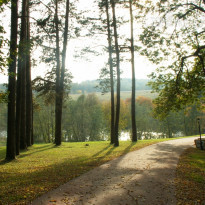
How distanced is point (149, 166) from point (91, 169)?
2422 millimetres

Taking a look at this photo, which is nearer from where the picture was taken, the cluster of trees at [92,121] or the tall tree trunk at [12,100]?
the tall tree trunk at [12,100]

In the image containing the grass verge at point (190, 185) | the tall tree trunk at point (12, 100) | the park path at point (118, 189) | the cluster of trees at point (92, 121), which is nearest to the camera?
the park path at point (118, 189)

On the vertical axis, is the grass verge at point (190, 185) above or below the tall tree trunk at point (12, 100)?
below

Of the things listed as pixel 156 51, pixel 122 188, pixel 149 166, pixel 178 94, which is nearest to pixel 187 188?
pixel 122 188

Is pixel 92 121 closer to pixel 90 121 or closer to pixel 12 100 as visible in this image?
pixel 90 121

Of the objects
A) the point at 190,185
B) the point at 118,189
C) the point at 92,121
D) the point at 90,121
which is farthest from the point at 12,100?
the point at 90,121

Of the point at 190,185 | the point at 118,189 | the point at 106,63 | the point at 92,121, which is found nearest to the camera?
the point at 118,189

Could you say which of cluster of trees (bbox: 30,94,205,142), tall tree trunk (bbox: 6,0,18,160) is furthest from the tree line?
tall tree trunk (bbox: 6,0,18,160)

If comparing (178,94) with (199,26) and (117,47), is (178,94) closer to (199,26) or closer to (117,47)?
(199,26)

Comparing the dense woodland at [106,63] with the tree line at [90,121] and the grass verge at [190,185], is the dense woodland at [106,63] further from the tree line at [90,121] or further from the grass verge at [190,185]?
the tree line at [90,121]

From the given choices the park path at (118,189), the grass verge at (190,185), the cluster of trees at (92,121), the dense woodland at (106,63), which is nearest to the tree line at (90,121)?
the cluster of trees at (92,121)

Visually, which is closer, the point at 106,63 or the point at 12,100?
the point at 12,100

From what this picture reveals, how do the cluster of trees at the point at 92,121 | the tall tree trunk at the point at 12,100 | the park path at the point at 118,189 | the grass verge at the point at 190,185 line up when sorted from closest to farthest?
1. the park path at the point at 118,189
2. the grass verge at the point at 190,185
3. the tall tree trunk at the point at 12,100
4. the cluster of trees at the point at 92,121

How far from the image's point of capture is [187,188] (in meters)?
5.42
